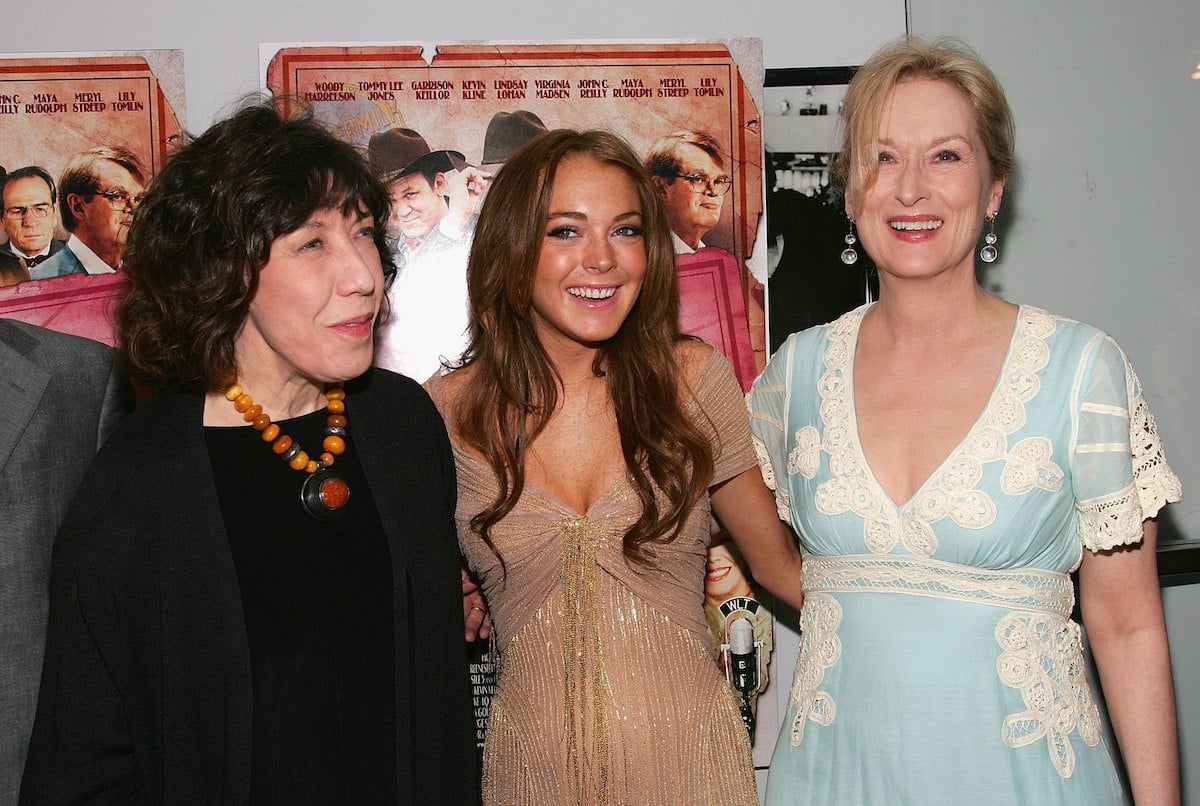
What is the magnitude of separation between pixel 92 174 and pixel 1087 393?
93.4 inches

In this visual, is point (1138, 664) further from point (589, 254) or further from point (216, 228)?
point (216, 228)

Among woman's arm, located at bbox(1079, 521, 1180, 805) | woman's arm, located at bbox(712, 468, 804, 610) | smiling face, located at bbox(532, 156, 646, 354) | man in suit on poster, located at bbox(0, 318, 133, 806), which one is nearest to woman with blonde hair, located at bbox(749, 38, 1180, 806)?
woman's arm, located at bbox(1079, 521, 1180, 805)

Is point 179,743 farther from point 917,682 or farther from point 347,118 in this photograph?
point 347,118

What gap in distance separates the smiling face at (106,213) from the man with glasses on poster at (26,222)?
0.07 meters

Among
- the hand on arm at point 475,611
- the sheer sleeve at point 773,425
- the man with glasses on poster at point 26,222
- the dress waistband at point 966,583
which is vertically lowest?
the hand on arm at point 475,611

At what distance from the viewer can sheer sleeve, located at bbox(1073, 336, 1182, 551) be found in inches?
70.2

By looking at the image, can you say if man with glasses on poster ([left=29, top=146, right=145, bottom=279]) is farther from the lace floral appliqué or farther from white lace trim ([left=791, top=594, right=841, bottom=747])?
white lace trim ([left=791, top=594, right=841, bottom=747])

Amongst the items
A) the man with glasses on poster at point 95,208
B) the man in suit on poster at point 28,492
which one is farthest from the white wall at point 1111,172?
the man in suit on poster at point 28,492

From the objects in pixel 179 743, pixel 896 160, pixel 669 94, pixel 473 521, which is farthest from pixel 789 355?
pixel 179 743

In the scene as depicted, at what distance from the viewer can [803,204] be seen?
112 inches

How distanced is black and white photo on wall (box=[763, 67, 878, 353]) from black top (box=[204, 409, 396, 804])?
1432 millimetres

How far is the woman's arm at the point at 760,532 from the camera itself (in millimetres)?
2324

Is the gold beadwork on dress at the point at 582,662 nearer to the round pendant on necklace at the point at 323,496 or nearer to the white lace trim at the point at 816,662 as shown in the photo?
the white lace trim at the point at 816,662

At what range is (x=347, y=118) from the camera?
272 cm
